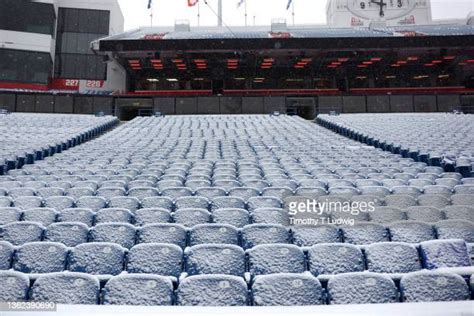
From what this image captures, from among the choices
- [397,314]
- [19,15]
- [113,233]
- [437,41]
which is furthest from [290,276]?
[19,15]

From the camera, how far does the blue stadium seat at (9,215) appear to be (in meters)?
4.06

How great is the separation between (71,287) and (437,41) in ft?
71.8

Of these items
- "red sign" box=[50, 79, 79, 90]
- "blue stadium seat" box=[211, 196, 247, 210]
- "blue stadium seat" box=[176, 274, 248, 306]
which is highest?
"red sign" box=[50, 79, 79, 90]

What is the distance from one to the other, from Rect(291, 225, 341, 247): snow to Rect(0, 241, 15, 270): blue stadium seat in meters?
2.44

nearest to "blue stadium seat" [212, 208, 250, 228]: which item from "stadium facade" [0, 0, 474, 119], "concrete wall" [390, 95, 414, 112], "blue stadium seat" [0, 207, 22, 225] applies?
"blue stadium seat" [0, 207, 22, 225]

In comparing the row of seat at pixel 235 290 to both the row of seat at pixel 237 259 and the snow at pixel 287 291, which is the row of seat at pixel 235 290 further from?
the row of seat at pixel 237 259

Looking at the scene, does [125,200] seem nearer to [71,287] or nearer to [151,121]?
[71,287]

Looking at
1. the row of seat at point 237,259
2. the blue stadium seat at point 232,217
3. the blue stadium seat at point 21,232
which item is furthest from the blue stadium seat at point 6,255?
the blue stadium seat at point 232,217

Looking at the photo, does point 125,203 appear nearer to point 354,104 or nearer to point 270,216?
point 270,216

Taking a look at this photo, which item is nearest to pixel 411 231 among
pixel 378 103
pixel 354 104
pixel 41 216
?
pixel 41 216

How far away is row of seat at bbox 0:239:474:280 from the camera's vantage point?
119 inches

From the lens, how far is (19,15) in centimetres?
2359

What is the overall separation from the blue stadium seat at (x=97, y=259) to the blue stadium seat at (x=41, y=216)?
1.22 meters

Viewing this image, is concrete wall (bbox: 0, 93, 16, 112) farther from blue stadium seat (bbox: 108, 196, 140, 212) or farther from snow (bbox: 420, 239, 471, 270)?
snow (bbox: 420, 239, 471, 270)
